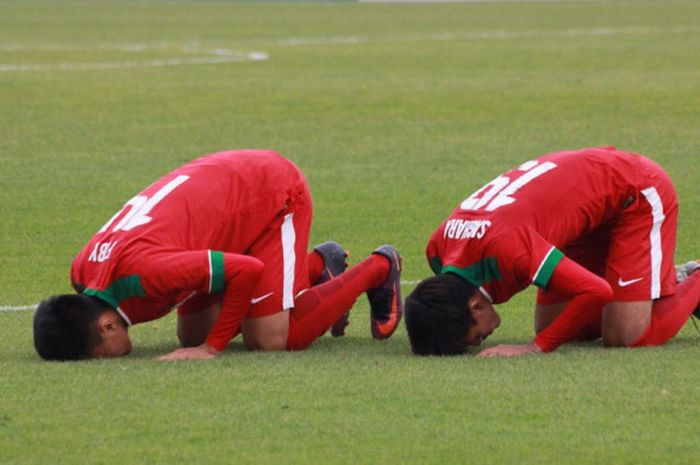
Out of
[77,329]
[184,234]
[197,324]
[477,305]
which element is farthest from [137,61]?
[477,305]

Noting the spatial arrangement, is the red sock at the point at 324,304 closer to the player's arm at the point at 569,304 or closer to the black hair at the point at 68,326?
the player's arm at the point at 569,304

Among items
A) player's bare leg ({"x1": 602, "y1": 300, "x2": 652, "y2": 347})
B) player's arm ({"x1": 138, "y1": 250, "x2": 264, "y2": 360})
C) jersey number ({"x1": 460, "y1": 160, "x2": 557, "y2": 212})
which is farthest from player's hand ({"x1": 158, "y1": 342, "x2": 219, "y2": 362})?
player's bare leg ({"x1": 602, "y1": 300, "x2": 652, "y2": 347})

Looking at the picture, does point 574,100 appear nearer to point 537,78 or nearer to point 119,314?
point 537,78

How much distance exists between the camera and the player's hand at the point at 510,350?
8539mm

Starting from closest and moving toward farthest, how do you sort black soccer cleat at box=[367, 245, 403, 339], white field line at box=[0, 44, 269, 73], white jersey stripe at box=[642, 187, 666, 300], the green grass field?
the green grass field → white jersey stripe at box=[642, 187, 666, 300] → black soccer cleat at box=[367, 245, 403, 339] → white field line at box=[0, 44, 269, 73]

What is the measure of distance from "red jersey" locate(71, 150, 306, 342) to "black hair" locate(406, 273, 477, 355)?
835 mm

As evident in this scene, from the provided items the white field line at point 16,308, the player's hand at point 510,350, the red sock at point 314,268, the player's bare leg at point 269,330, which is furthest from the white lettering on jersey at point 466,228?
the white field line at point 16,308

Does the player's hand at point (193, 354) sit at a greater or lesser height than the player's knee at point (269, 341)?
greater

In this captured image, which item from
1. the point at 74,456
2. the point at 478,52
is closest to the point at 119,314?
the point at 74,456

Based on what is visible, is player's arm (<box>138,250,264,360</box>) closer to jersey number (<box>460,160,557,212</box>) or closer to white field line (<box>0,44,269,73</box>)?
jersey number (<box>460,160,557,212</box>)

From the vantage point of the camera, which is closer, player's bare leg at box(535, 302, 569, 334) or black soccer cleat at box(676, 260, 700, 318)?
player's bare leg at box(535, 302, 569, 334)

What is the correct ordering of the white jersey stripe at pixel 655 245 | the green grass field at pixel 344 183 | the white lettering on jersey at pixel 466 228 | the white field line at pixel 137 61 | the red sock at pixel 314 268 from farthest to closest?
the white field line at pixel 137 61 < the red sock at pixel 314 268 < the white jersey stripe at pixel 655 245 < the white lettering on jersey at pixel 466 228 < the green grass field at pixel 344 183

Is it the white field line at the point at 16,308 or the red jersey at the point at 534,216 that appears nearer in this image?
the red jersey at the point at 534,216

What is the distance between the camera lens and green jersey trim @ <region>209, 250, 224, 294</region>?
834cm
